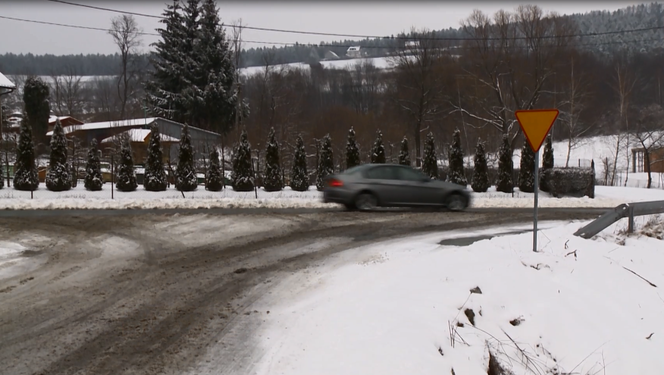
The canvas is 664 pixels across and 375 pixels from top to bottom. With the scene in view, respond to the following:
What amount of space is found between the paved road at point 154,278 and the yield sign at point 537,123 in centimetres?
393

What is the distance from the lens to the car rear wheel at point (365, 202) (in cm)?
1664

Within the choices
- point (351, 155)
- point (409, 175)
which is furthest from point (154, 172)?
point (409, 175)

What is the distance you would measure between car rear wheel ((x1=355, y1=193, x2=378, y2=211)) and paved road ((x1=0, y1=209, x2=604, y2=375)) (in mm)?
973

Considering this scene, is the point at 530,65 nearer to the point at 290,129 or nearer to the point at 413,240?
the point at 290,129

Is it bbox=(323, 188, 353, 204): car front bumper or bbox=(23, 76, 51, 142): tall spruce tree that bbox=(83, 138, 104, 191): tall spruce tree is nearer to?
bbox=(323, 188, 353, 204): car front bumper

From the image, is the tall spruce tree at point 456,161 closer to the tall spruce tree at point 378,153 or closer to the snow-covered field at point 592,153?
the tall spruce tree at point 378,153

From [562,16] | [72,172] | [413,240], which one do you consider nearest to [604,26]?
[562,16]

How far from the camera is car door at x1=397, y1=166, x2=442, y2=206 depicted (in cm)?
1705

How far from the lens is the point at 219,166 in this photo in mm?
28438

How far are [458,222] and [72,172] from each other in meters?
23.6

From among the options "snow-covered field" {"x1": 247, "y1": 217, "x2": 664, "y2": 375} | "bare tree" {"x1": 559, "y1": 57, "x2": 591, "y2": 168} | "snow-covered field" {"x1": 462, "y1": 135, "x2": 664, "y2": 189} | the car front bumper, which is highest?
"bare tree" {"x1": 559, "y1": 57, "x2": 591, "y2": 168}

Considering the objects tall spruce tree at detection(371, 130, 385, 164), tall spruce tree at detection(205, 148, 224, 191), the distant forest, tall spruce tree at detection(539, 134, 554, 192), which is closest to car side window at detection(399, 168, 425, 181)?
tall spruce tree at detection(371, 130, 385, 164)

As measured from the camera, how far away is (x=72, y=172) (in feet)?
98.9

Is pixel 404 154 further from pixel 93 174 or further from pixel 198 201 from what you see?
pixel 93 174
